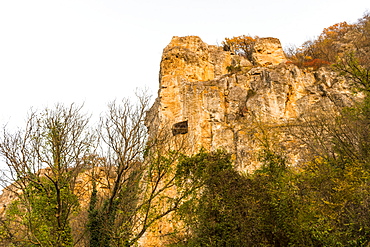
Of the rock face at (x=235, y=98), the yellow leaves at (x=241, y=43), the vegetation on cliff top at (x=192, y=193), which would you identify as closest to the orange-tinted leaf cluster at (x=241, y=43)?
the yellow leaves at (x=241, y=43)

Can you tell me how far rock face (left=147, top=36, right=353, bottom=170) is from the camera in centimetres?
2105

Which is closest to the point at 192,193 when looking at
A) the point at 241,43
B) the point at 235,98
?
the point at 235,98

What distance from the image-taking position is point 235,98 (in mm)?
23297

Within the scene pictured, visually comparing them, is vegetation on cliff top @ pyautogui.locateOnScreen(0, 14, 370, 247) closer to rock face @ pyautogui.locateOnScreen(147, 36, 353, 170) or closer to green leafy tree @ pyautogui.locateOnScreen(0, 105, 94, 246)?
green leafy tree @ pyautogui.locateOnScreen(0, 105, 94, 246)

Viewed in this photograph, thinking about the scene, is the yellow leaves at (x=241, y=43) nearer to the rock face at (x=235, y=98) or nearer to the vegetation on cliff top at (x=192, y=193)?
the rock face at (x=235, y=98)

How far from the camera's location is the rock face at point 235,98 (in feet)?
69.1

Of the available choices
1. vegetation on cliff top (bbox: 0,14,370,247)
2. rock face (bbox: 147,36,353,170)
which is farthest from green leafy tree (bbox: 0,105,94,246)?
rock face (bbox: 147,36,353,170)

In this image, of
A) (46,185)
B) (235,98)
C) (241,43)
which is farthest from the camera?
(241,43)

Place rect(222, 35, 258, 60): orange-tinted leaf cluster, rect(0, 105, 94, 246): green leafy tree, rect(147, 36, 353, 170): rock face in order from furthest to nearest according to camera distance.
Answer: rect(222, 35, 258, 60): orange-tinted leaf cluster, rect(147, 36, 353, 170): rock face, rect(0, 105, 94, 246): green leafy tree

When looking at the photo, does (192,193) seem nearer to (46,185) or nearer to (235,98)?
(46,185)

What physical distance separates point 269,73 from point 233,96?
3.38 meters

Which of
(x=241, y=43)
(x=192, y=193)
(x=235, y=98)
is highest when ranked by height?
(x=241, y=43)

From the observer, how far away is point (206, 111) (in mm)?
22297

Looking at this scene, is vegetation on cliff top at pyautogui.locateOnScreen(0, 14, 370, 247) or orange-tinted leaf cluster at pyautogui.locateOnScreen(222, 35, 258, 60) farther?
orange-tinted leaf cluster at pyautogui.locateOnScreen(222, 35, 258, 60)
